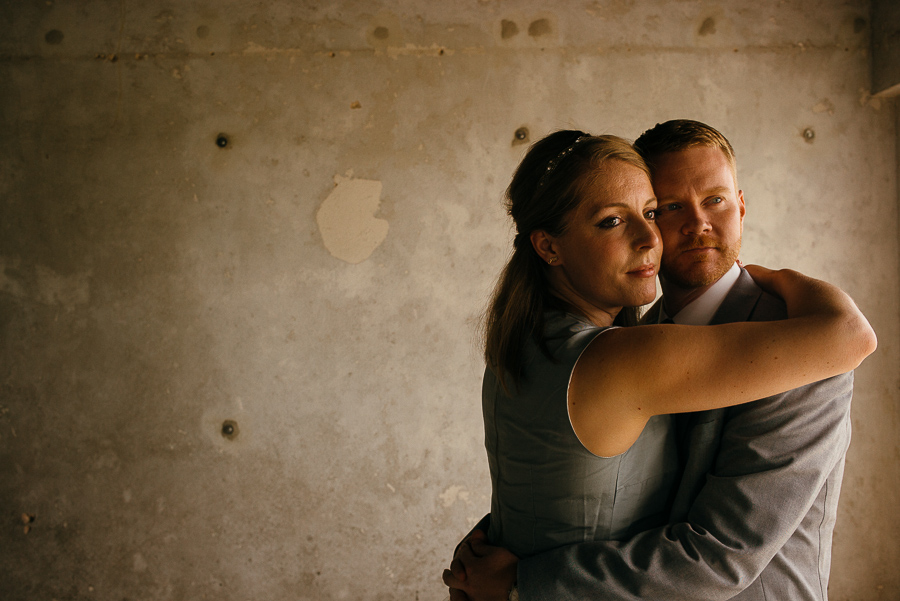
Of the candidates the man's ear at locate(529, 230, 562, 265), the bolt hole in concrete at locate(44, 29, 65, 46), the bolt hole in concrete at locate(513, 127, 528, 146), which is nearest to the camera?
the man's ear at locate(529, 230, 562, 265)

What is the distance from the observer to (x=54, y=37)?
284cm

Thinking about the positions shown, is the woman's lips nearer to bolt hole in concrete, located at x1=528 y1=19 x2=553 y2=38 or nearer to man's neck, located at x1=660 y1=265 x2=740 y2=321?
Answer: man's neck, located at x1=660 y1=265 x2=740 y2=321

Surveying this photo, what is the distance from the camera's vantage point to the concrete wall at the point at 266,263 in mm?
Result: 2855

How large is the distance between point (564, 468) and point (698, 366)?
340 millimetres

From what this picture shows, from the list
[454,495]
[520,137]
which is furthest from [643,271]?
[454,495]

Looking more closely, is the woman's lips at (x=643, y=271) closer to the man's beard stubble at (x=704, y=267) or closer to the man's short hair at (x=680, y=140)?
the man's beard stubble at (x=704, y=267)

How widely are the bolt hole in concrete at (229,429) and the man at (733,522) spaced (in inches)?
76.3

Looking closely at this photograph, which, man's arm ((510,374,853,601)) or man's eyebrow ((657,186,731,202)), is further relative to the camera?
man's eyebrow ((657,186,731,202))

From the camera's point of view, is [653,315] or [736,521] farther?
[653,315]

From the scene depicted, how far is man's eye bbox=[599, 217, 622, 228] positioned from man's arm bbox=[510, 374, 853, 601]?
0.49 meters

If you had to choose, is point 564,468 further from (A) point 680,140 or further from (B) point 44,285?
(B) point 44,285

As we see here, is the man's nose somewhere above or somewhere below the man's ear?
above

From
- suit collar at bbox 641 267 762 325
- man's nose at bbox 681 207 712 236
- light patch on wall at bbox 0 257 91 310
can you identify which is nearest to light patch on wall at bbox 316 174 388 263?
light patch on wall at bbox 0 257 91 310

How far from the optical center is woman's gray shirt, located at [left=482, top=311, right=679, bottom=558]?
1.11 metres
